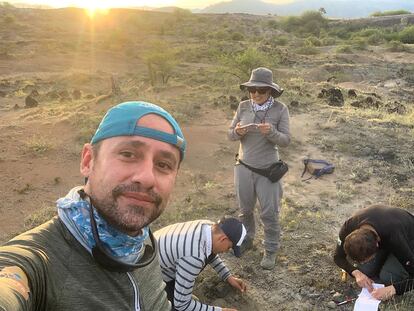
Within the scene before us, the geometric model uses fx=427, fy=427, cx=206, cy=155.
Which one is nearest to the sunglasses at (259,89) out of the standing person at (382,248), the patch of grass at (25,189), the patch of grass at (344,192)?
the standing person at (382,248)

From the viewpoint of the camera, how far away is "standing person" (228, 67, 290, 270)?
3627 mm

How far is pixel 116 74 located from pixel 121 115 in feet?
57.5

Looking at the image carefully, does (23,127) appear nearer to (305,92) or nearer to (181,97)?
(181,97)

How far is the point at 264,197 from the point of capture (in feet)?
12.2

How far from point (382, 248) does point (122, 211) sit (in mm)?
2570

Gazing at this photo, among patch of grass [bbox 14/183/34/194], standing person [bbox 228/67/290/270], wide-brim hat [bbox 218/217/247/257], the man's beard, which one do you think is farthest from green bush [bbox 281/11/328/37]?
the man's beard

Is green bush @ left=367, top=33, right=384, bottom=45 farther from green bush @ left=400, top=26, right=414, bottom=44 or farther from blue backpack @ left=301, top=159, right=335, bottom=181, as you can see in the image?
blue backpack @ left=301, top=159, right=335, bottom=181

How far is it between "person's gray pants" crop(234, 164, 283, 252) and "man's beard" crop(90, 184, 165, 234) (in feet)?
8.14

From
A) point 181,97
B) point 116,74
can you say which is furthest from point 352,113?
point 116,74

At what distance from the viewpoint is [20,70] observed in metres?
18.4

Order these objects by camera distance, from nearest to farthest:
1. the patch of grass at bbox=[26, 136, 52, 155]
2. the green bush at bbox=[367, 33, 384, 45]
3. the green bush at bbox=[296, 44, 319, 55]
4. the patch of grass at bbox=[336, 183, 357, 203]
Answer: the patch of grass at bbox=[336, 183, 357, 203] < the patch of grass at bbox=[26, 136, 52, 155] < the green bush at bbox=[296, 44, 319, 55] < the green bush at bbox=[367, 33, 384, 45]

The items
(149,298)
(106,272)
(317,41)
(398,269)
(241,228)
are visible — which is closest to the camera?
(106,272)

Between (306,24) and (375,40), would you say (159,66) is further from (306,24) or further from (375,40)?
(306,24)

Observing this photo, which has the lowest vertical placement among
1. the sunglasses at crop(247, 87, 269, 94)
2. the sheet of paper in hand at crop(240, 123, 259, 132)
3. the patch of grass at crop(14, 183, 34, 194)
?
the patch of grass at crop(14, 183, 34, 194)
